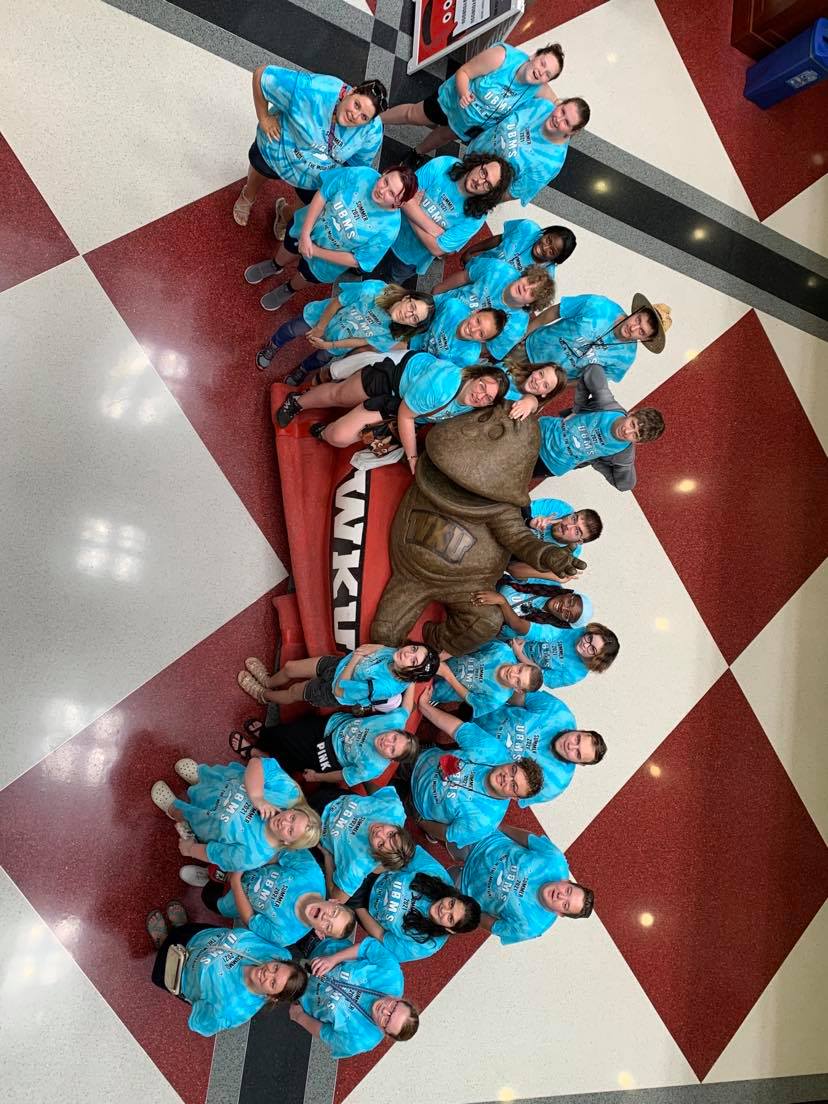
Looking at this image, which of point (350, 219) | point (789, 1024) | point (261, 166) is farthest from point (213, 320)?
point (789, 1024)

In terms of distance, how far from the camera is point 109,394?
3400 mm

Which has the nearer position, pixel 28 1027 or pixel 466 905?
pixel 466 905

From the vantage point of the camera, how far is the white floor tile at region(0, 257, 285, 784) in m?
3.18

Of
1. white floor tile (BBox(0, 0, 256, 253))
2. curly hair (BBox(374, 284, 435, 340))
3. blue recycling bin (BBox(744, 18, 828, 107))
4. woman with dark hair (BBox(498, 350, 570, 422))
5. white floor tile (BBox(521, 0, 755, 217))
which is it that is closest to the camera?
curly hair (BBox(374, 284, 435, 340))

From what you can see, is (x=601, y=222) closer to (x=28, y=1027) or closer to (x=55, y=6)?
(x=55, y=6)

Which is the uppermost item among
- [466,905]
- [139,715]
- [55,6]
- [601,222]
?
[55,6]

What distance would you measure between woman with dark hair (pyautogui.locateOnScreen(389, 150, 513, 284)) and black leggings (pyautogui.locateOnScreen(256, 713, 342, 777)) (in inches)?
80.2

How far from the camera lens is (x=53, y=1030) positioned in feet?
9.88

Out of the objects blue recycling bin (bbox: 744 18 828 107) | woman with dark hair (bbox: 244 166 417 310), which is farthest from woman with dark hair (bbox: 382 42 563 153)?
blue recycling bin (bbox: 744 18 828 107)

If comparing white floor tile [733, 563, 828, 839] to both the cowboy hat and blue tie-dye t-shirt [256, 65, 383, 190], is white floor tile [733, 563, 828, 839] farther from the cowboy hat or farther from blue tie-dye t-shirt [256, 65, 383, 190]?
blue tie-dye t-shirt [256, 65, 383, 190]

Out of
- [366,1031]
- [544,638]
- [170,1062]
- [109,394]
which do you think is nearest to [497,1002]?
[366,1031]

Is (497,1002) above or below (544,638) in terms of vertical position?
below

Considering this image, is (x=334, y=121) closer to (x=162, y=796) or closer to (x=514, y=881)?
(x=162, y=796)

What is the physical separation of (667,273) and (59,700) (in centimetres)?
399
